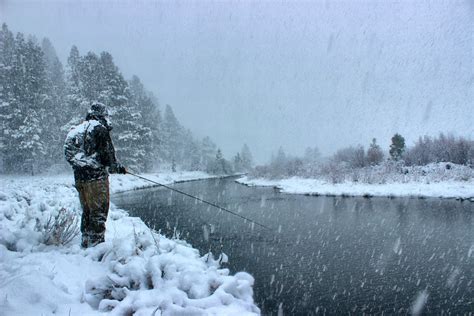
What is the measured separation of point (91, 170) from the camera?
5.24 m

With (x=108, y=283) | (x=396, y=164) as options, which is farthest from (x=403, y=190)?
(x=108, y=283)

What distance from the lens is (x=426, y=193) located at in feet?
61.3

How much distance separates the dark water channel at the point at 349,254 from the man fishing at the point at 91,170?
335cm

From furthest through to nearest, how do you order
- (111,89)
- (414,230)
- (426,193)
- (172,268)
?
1. (111,89)
2. (426,193)
3. (414,230)
4. (172,268)

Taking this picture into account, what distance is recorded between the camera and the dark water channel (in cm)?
557

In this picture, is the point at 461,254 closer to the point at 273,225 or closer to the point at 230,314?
the point at 273,225

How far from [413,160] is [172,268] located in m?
33.4

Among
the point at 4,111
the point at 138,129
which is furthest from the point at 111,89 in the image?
the point at 4,111

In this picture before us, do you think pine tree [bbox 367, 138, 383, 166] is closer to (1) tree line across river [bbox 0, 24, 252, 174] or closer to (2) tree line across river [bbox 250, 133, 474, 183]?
(2) tree line across river [bbox 250, 133, 474, 183]

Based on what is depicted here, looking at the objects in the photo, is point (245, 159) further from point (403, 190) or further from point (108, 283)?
point (108, 283)

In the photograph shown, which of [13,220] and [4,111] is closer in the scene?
[13,220]

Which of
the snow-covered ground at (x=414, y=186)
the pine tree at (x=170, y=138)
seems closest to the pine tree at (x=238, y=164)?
the pine tree at (x=170, y=138)

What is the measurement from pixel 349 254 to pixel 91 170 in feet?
22.3

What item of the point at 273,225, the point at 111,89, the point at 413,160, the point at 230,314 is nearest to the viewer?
the point at 230,314
